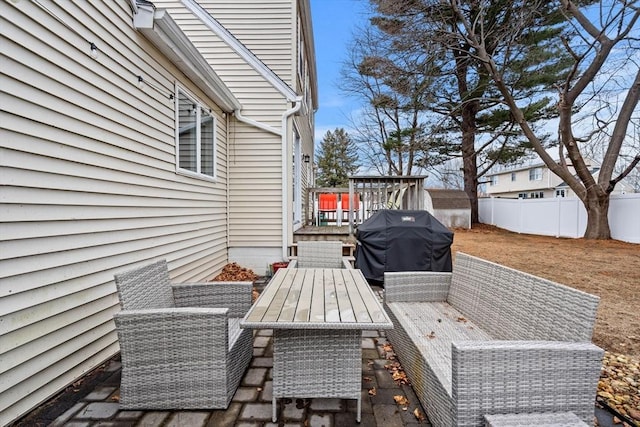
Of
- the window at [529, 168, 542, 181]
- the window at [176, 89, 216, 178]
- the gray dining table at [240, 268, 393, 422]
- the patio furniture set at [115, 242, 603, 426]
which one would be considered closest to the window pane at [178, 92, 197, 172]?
the window at [176, 89, 216, 178]

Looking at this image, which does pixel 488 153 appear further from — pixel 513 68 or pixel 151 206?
pixel 151 206

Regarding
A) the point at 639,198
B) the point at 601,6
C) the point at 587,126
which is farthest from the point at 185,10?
the point at 639,198

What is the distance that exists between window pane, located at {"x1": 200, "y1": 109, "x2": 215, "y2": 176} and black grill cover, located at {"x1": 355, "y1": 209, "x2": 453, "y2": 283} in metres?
2.70

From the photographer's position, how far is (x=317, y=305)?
2.12m

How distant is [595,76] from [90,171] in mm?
12411

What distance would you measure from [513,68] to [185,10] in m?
10.5

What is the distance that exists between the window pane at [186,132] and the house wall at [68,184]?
619mm

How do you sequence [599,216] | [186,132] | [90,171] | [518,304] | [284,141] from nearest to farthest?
[518,304]
[90,171]
[186,132]
[284,141]
[599,216]

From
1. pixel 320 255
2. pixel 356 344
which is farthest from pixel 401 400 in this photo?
pixel 320 255

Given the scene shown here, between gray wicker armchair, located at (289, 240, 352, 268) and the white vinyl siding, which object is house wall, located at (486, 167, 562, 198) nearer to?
the white vinyl siding

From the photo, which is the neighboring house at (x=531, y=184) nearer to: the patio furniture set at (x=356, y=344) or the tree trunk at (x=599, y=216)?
the tree trunk at (x=599, y=216)

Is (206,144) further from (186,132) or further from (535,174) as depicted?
(535,174)

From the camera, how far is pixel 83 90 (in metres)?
2.56

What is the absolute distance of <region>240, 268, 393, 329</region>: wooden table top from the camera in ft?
5.98
